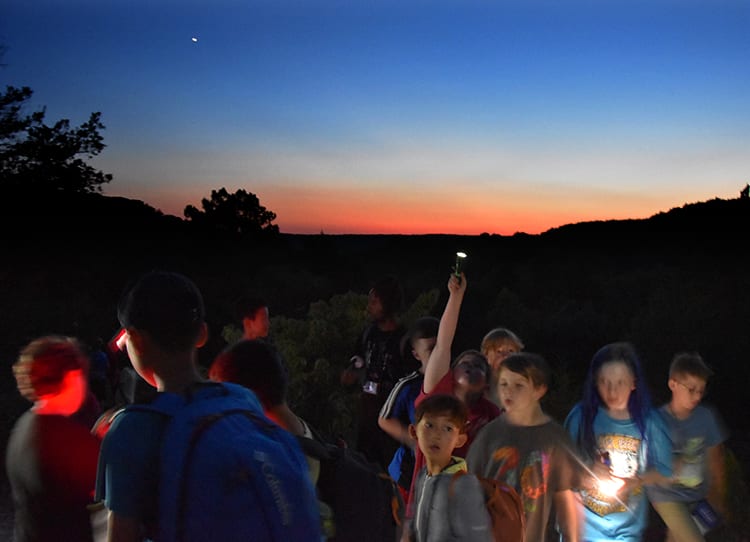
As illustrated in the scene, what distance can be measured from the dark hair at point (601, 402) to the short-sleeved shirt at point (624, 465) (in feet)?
0.09

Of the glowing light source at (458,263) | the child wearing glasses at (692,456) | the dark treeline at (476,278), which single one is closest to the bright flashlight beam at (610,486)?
the child wearing glasses at (692,456)

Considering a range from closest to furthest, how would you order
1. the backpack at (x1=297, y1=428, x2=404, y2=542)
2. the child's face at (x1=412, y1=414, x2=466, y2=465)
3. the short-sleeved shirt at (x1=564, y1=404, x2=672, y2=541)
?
1. the backpack at (x1=297, y1=428, x2=404, y2=542)
2. the child's face at (x1=412, y1=414, x2=466, y2=465)
3. the short-sleeved shirt at (x1=564, y1=404, x2=672, y2=541)

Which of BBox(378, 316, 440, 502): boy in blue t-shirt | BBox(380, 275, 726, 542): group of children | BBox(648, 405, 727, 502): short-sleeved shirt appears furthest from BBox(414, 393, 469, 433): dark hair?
BBox(648, 405, 727, 502): short-sleeved shirt

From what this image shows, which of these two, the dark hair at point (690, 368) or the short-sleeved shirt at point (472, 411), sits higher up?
the dark hair at point (690, 368)

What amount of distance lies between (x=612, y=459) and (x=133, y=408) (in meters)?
3.00

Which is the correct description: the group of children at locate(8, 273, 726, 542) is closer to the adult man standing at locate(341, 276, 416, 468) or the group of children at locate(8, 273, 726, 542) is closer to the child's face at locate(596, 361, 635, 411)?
the child's face at locate(596, 361, 635, 411)

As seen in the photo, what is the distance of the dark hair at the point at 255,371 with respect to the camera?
2527 millimetres

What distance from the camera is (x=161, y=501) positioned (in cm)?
164

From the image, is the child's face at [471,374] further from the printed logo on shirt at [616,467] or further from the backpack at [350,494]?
the backpack at [350,494]

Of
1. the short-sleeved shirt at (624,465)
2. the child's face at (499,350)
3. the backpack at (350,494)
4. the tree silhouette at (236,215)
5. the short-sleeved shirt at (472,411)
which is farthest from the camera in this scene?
the tree silhouette at (236,215)

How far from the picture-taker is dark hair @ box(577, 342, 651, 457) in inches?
160

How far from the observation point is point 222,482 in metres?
1.62

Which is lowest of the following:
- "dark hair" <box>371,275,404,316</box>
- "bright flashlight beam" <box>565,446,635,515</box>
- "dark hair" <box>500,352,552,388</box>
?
"bright flashlight beam" <box>565,446,635,515</box>

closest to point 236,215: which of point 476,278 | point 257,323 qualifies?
point 476,278
